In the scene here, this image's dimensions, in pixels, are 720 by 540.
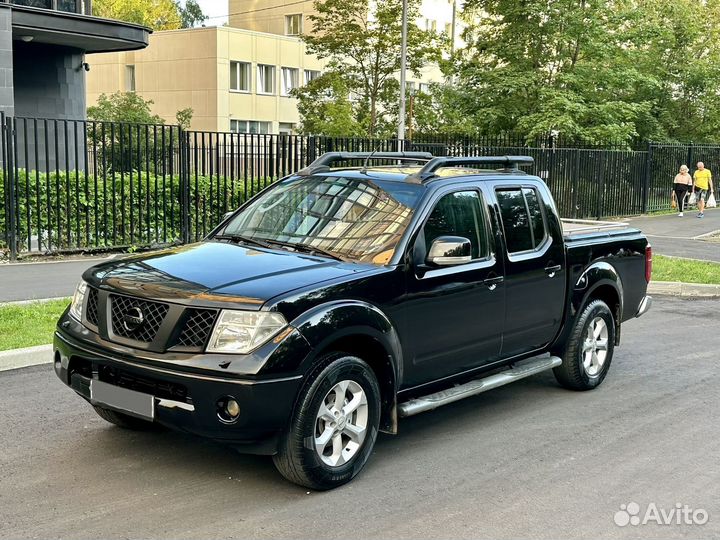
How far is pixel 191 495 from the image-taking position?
4691 mm

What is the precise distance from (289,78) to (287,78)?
18 cm

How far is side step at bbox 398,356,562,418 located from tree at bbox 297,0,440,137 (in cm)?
2695

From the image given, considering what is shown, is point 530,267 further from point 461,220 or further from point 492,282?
point 461,220

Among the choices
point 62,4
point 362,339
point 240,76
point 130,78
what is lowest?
point 362,339

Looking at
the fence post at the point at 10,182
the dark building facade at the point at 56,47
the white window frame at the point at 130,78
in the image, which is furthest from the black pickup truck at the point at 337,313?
the white window frame at the point at 130,78

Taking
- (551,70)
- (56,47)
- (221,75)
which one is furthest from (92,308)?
(221,75)

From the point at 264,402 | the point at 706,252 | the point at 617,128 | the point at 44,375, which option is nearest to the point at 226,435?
the point at 264,402

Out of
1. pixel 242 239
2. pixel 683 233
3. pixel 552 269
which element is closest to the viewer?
pixel 242 239

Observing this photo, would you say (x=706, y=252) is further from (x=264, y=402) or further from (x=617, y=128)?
(x=264, y=402)

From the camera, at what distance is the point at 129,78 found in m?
57.1

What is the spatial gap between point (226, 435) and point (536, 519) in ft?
5.65

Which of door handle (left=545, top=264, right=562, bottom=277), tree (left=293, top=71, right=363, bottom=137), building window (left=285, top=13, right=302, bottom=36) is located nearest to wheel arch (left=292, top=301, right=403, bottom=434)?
door handle (left=545, top=264, right=562, bottom=277)

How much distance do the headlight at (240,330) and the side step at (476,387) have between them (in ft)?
3.89

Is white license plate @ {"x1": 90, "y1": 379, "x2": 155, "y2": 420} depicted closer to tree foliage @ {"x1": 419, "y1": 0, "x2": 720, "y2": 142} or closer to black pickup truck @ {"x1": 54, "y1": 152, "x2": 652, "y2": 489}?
black pickup truck @ {"x1": 54, "y1": 152, "x2": 652, "y2": 489}
